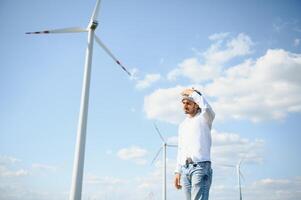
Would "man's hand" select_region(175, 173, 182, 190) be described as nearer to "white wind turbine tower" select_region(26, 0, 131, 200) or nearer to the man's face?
the man's face

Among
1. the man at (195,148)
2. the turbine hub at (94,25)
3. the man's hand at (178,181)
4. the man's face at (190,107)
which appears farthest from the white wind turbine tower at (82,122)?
the man's face at (190,107)

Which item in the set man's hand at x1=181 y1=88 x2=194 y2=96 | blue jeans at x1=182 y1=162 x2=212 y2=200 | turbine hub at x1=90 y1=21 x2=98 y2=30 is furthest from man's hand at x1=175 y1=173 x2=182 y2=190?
turbine hub at x1=90 y1=21 x2=98 y2=30

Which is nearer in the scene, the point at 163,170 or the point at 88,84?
the point at 88,84

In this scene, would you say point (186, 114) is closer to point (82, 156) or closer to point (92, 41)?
point (82, 156)

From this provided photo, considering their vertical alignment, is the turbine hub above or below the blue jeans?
above

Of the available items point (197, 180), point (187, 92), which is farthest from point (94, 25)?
point (197, 180)

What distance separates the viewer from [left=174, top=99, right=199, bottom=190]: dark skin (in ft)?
22.1

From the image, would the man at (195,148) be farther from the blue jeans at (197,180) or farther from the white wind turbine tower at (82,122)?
the white wind turbine tower at (82,122)

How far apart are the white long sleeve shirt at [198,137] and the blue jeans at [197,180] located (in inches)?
6.5

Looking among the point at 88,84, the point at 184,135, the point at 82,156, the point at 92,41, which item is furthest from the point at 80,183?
the point at 92,41

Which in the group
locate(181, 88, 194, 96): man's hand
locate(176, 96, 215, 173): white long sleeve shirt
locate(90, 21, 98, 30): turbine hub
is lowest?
locate(176, 96, 215, 173): white long sleeve shirt

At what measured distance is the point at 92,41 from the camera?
16750mm

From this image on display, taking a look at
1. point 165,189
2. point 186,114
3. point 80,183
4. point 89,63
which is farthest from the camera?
point 165,189

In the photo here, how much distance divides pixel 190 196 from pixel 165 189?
38.2 m
